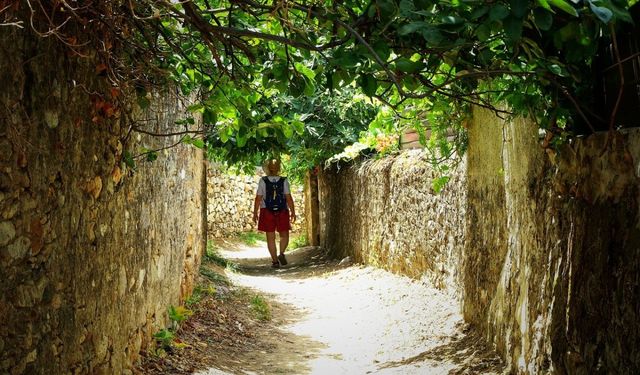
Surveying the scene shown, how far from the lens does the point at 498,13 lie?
1812 mm

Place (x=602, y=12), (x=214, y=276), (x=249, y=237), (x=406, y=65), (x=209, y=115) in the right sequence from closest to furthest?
(x=602, y=12), (x=406, y=65), (x=209, y=115), (x=214, y=276), (x=249, y=237)

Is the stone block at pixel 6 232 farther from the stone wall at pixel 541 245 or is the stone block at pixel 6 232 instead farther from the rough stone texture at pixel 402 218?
the rough stone texture at pixel 402 218

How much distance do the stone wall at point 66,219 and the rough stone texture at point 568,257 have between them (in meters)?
2.08

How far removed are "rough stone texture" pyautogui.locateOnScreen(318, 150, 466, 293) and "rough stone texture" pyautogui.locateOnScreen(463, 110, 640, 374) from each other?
4.17ft

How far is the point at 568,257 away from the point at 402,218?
4.48 m

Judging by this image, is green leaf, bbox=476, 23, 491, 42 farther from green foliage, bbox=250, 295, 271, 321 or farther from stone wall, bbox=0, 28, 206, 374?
green foliage, bbox=250, 295, 271, 321

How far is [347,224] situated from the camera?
1062 centimetres

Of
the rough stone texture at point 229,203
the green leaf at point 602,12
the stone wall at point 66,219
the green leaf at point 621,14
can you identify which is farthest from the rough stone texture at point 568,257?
the rough stone texture at point 229,203

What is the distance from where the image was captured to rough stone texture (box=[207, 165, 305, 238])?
1942 centimetres

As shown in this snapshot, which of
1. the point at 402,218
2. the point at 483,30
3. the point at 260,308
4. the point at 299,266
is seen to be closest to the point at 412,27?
the point at 483,30

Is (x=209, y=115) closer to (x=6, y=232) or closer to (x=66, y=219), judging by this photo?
(x=66, y=219)

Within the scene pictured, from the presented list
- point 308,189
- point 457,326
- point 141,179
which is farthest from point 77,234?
point 308,189

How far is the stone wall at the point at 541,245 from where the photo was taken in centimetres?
230

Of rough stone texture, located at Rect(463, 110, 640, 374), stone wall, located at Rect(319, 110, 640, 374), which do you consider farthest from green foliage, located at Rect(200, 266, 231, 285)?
rough stone texture, located at Rect(463, 110, 640, 374)
